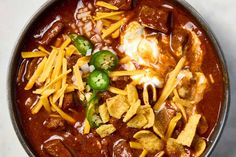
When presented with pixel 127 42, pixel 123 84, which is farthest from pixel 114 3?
pixel 123 84

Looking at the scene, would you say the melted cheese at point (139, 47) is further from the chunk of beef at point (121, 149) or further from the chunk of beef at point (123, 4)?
the chunk of beef at point (121, 149)

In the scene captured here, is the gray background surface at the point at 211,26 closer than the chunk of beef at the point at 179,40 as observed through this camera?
No

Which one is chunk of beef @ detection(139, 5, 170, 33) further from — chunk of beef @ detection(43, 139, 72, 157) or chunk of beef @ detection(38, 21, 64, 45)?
chunk of beef @ detection(43, 139, 72, 157)

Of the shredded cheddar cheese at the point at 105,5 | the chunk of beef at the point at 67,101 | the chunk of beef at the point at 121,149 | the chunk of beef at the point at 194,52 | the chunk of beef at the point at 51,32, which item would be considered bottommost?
the chunk of beef at the point at 121,149

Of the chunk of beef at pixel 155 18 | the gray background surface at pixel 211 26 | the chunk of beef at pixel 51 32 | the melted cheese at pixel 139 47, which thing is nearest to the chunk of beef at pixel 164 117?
the melted cheese at pixel 139 47

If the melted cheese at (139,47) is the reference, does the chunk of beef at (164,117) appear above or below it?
below

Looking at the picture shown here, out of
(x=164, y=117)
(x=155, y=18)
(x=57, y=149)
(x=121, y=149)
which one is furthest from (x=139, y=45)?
(x=57, y=149)
